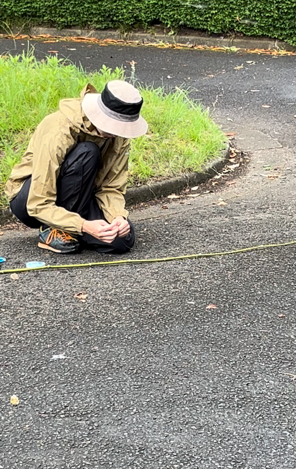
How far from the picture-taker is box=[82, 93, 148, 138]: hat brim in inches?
132

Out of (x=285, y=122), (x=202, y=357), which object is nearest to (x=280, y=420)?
(x=202, y=357)

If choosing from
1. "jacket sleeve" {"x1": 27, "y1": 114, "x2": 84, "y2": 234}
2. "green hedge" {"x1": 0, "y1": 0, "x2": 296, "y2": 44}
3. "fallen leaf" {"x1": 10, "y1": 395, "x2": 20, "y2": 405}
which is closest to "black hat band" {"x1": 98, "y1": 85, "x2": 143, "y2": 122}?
"jacket sleeve" {"x1": 27, "y1": 114, "x2": 84, "y2": 234}

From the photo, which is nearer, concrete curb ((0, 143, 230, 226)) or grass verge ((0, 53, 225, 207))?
concrete curb ((0, 143, 230, 226))

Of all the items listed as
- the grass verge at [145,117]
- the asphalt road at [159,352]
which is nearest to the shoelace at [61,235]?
the asphalt road at [159,352]

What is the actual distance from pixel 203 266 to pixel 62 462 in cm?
185

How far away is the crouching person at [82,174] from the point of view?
3398mm

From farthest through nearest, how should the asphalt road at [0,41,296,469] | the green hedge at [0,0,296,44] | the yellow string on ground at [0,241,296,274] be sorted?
the green hedge at [0,0,296,44] < the yellow string on ground at [0,241,296,274] < the asphalt road at [0,41,296,469]

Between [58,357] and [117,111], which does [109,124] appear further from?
[58,357]

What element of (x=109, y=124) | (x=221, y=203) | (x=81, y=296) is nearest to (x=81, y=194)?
(x=109, y=124)

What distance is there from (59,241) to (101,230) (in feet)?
1.14

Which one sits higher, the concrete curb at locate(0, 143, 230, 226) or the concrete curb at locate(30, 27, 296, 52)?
the concrete curb at locate(0, 143, 230, 226)

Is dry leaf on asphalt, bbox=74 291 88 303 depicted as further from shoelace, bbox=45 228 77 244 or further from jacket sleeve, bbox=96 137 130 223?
jacket sleeve, bbox=96 137 130 223

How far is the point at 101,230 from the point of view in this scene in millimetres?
3641

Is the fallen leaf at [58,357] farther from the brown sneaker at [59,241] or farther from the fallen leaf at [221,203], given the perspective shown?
the fallen leaf at [221,203]
